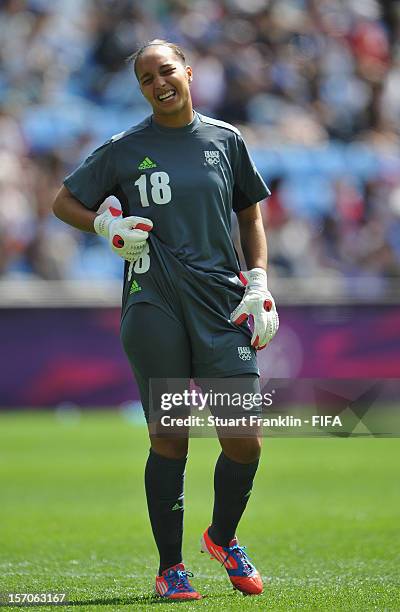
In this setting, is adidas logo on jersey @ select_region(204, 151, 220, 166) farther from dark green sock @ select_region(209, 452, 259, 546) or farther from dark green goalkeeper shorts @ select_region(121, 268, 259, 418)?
dark green sock @ select_region(209, 452, 259, 546)

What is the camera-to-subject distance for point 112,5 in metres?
18.4

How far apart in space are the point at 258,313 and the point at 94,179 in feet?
3.17

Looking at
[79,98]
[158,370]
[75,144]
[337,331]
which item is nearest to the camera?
[158,370]

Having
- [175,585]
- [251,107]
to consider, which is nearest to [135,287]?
[175,585]

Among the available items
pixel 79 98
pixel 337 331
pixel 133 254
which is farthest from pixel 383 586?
pixel 79 98

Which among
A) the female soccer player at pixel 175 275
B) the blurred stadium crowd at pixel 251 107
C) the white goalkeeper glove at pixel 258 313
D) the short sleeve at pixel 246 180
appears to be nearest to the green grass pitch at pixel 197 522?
the female soccer player at pixel 175 275

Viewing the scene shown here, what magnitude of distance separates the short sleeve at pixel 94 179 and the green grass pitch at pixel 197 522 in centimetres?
180

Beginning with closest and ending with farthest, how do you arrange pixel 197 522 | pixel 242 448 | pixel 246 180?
pixel 242 448 < pixel 246 180 < pixel 197 522

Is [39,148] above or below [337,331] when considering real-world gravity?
above

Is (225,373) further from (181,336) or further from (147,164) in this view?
(147,164)

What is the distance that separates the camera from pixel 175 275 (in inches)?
203

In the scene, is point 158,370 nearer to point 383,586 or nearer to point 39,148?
point 383,586

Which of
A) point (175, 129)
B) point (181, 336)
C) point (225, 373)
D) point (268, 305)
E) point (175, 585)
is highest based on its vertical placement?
point (175, 129)

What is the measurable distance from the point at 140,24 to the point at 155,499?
14.2 m
